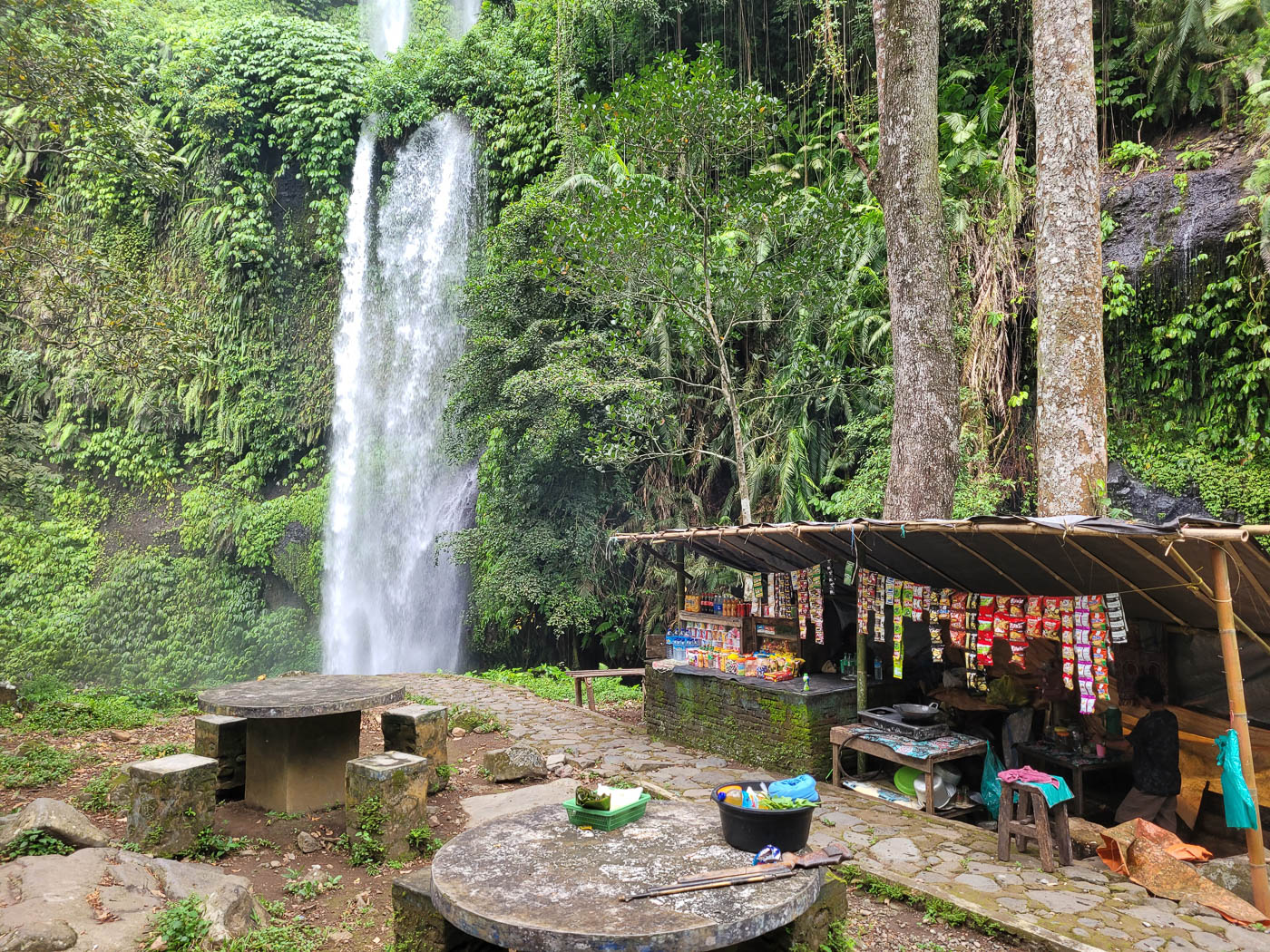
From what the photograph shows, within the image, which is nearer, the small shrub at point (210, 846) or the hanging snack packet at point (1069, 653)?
the small shrub at point (210, 846)

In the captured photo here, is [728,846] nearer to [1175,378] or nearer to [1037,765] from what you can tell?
[1037,765]

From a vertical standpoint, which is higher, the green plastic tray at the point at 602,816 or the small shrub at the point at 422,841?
the green plastic tray at the point at 602,816

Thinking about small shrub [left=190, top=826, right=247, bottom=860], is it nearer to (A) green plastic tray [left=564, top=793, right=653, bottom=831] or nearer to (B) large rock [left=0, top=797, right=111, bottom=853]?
(B) large rock [left=0, top=797, right=111, bottom=853]

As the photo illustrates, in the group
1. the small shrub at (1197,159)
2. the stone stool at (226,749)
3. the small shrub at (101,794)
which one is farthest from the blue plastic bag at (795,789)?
the small shrub at (1197,159)

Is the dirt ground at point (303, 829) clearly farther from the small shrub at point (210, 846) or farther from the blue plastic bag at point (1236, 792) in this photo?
the blue plastic bag at point (1236, 792)

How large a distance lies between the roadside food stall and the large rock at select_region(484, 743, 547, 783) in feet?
6.20

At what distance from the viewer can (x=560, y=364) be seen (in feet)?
41.6

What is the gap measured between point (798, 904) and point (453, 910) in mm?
1268

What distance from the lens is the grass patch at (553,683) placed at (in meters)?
12.1

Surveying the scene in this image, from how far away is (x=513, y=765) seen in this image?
701cm

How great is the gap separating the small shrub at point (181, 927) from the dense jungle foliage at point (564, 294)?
7.13m

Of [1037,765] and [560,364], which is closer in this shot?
[1037,765]

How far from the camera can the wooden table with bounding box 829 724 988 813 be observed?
6.16 meters

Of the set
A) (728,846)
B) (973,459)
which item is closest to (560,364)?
(973,459)
